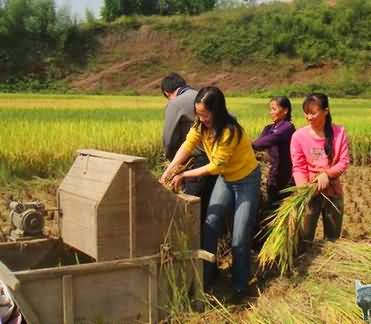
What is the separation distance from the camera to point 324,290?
3980 millimetres

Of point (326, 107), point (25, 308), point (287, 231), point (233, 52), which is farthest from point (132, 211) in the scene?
point (233, 52)

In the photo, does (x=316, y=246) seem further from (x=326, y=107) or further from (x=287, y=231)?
(x=326, y=107)

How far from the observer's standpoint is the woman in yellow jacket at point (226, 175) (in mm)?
4328

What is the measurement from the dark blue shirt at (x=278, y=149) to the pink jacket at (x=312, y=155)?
0.33m

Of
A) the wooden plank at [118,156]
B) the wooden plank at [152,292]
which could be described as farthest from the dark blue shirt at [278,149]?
the wooden plank at [152,292]

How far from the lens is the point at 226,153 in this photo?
4328mm

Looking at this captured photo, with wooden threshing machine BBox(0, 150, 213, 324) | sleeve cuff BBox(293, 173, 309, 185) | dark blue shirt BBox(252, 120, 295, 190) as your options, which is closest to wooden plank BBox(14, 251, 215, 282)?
wooden threshing machine BBox(0, 150, 213, 324)

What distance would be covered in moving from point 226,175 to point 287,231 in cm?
54

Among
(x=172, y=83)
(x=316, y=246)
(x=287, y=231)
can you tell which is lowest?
(x=316, y=246)

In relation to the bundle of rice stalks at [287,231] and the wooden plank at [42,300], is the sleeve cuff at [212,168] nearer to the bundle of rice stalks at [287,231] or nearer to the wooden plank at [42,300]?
the bundle of rice stalks at [287,231]

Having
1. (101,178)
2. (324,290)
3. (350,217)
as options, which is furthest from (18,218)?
(350,217)

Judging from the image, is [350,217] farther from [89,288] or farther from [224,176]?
[89,288]

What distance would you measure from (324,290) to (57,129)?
22.7ft

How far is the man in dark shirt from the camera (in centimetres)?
483
